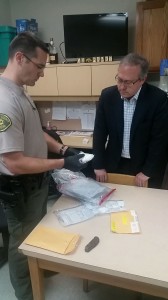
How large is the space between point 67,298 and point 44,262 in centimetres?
75

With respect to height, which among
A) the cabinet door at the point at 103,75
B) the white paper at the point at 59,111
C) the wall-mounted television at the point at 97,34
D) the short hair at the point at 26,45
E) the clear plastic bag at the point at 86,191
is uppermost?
the wall-mounted television at the point at 97,34

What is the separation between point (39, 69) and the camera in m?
1.31

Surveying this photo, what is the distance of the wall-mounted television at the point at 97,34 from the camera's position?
240 cm

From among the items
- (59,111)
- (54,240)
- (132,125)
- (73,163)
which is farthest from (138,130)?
(59,111)

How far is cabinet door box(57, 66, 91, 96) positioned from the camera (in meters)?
2.52

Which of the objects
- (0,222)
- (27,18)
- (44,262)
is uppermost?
(27,18)

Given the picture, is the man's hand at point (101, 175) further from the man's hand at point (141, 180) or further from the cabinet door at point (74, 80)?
the cabinet door at point (74, 80)

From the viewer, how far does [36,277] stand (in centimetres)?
113

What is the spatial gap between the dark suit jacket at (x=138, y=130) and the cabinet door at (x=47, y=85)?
1010 millimetres

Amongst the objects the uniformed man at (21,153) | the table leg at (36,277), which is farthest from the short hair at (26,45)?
the table leg at (36,277)

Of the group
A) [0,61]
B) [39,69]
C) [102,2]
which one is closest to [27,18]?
[0,61]

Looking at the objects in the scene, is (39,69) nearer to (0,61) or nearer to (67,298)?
(67,298)

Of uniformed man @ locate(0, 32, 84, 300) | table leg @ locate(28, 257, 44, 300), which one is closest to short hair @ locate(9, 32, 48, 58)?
uniformed man @ locate(0, 32, 84, 300)

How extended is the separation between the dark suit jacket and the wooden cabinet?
0.77 metres
